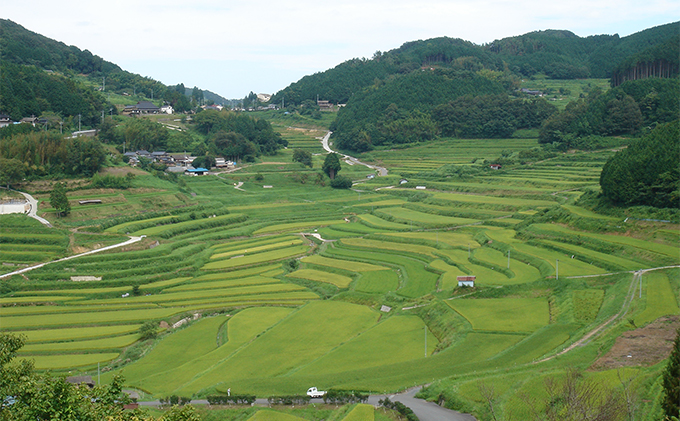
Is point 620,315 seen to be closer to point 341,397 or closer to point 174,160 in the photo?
point 341,397

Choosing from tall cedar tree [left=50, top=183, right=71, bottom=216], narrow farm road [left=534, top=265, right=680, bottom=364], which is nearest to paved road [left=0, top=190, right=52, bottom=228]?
tall cedar tree [left=50, top=183, right=71, bottom=216]

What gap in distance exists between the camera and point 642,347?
76.9ft

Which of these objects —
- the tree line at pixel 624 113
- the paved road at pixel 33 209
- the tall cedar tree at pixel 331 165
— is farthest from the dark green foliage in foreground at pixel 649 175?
the paved road at pixel 33 209

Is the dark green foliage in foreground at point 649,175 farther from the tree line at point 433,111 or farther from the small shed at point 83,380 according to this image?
the tree line at point 433,111

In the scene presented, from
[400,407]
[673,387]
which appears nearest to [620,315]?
[673,387]

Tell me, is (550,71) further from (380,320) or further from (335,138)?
(380,320)

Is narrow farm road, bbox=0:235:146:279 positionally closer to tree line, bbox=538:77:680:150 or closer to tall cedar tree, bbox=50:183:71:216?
tall cedar tree, bbox=50:183:71:216

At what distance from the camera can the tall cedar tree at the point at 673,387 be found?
623 inches

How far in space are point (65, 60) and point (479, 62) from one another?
309ft

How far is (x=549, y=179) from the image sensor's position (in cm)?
6438

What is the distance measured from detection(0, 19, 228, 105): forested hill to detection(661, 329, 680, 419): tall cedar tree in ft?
359

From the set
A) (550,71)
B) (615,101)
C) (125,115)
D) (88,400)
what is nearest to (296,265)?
(88,400)

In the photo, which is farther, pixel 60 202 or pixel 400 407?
pixel 60 202

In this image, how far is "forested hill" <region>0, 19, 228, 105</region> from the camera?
11162 centimetres
